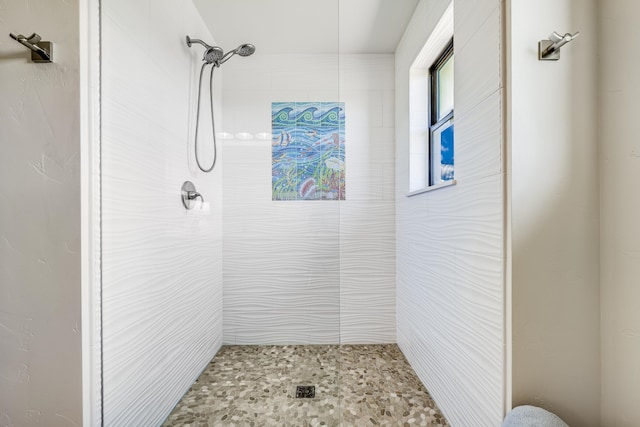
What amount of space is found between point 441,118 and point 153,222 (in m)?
1.64

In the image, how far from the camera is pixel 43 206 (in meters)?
1.03

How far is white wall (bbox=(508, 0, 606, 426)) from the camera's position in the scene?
37.2 inches

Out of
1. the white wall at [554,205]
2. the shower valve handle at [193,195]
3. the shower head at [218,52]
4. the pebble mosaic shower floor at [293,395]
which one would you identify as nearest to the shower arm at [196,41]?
the shower head at [218,52]

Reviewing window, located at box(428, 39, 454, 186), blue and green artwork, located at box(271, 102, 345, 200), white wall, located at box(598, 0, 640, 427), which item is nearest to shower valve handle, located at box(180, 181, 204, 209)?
blue and green artwork, located at box(271, 102, 345, 200)

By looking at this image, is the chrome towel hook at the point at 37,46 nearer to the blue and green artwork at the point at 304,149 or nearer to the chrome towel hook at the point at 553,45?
the blue and green artwork at the point at 304,149

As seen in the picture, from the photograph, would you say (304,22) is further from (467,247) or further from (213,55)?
(467,247)

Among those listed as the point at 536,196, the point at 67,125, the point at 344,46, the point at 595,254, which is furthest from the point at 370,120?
the point at 67,125

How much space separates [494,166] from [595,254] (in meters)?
0.39

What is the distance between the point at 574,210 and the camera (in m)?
0.95

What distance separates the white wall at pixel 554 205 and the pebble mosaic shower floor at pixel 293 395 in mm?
690

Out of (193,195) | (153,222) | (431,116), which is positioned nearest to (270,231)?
(193,195)

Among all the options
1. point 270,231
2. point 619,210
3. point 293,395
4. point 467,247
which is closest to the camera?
point 619,210

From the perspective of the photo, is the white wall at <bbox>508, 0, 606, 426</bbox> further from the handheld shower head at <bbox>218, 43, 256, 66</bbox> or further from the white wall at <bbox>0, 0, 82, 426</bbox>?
the white wall at <bbox>0, 0, 82, 426</bbox>

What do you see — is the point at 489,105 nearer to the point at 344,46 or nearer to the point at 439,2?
the point at 439,2
